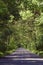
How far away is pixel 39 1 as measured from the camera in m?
20.5

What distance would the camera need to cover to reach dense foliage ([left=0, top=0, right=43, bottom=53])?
861 inches

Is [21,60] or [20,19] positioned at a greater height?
[20,19]

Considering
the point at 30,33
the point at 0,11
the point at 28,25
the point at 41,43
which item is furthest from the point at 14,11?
the point at 30,33

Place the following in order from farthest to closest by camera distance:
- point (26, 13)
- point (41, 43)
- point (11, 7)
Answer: point (41, 43)
point (26, 13)
point (11, 7)

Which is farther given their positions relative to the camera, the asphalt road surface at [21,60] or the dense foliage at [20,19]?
the dense foliage at [20,19]

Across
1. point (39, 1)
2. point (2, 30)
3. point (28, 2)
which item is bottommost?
point (2, 30)

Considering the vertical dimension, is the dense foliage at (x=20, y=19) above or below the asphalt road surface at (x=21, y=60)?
above

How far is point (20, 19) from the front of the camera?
42.5 m

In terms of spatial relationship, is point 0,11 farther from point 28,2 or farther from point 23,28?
point 23,28

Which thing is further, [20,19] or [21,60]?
[20,19]

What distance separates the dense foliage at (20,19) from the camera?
2188 cm

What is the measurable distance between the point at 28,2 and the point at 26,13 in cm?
1314

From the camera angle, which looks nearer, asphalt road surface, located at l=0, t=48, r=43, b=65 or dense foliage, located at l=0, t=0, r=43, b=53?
asphalt road surface, located at l=0, t=48, r=43, b=65

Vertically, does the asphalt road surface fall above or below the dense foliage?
below
